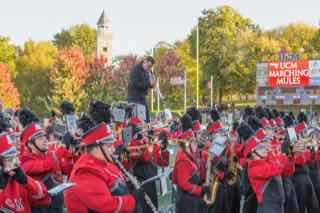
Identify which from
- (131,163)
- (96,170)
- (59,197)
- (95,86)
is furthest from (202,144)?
(95,86)

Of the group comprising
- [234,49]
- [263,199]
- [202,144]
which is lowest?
[263,199]

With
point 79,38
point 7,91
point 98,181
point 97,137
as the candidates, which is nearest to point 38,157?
point 97,137

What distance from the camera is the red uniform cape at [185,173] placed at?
26.4 ft

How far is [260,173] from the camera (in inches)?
314

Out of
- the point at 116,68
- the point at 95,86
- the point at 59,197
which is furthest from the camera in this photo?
the point at 116,68

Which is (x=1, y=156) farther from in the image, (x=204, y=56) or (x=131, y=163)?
(x=204, y=56)

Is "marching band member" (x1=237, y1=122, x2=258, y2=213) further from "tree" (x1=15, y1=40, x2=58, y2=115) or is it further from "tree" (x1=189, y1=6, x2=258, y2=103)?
"tree" (x1=189, y1=6, x2=258, y2=103)

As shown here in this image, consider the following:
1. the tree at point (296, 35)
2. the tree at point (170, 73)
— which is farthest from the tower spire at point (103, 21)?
the tree at point (170, 73)

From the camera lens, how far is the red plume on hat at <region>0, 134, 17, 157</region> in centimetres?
507

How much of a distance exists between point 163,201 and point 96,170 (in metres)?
6.96

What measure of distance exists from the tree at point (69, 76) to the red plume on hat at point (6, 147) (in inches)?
2038

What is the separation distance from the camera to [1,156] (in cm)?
505

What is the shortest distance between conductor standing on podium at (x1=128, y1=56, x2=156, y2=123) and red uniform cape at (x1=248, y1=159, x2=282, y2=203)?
325 cm

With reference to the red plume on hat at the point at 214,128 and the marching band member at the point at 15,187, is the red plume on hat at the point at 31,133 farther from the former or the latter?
the red plume on hat at the point at 214,128
